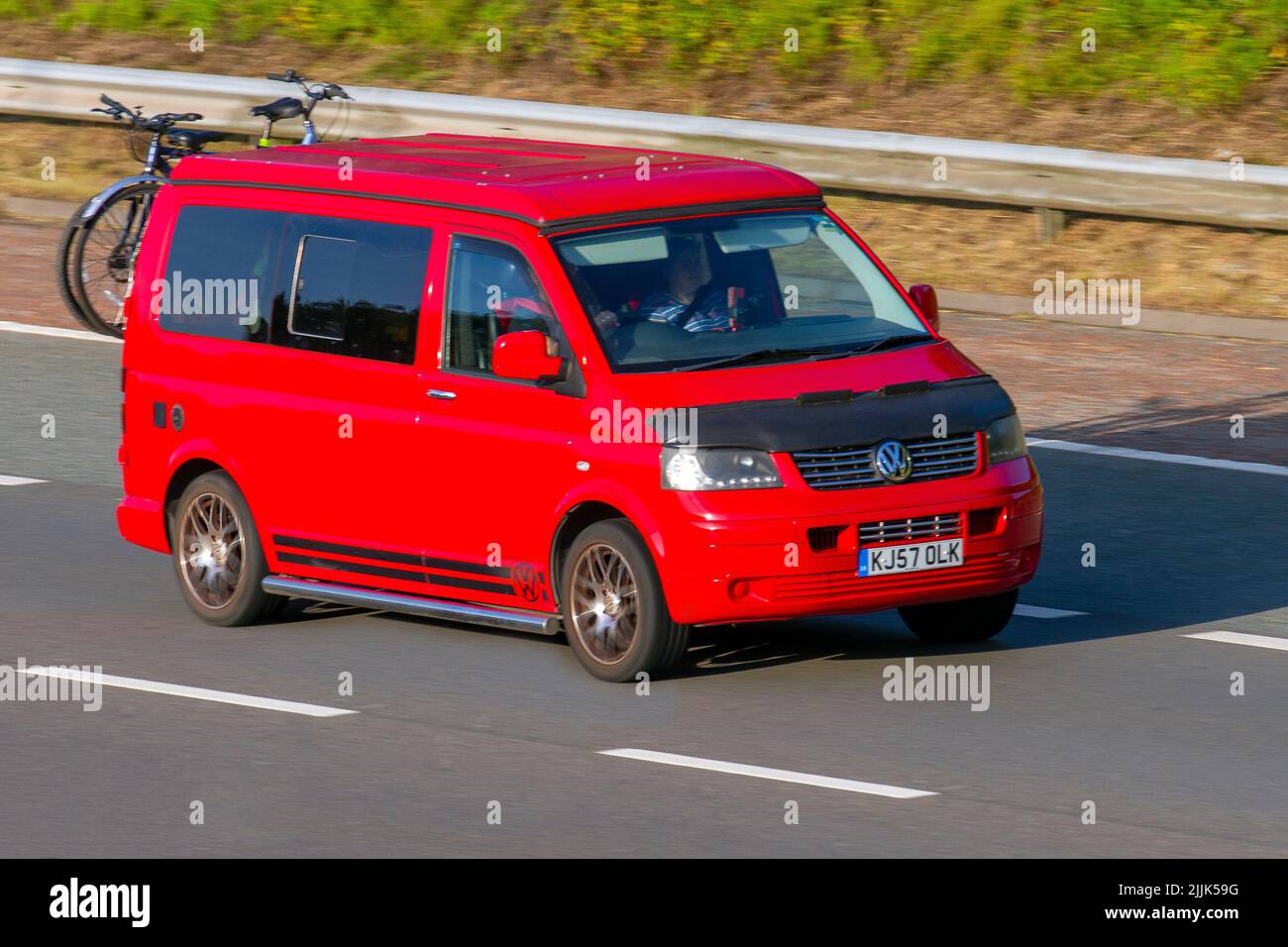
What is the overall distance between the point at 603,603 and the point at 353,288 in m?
1.81

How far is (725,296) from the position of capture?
972 cm

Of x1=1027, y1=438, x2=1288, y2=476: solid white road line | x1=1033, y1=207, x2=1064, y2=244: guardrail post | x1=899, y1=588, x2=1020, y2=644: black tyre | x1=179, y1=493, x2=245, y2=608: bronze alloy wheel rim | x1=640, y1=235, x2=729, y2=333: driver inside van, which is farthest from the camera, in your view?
x1=1033, y1=207, x2=1064, y2=244: guardrail post

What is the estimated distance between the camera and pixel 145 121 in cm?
1684

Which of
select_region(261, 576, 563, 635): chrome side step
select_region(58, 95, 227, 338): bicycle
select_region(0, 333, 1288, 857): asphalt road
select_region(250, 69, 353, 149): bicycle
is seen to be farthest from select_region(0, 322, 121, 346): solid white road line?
select_region(261, 576, 563, 635): chrome side step

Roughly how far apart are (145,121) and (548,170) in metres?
7.45

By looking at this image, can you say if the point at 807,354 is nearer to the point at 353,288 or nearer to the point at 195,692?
the point at 353,288

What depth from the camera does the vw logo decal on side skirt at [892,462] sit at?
9.10 metres

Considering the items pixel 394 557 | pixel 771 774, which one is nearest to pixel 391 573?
pixel 394 557

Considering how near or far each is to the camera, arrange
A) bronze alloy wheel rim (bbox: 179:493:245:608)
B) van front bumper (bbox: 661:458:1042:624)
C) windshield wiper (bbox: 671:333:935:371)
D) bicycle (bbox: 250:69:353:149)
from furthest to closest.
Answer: bicycle (bbox: 250:69:353:149), bronze alloy wheel rim (bbox: 179:493:245:608), windshield wiper (bbox: 671:333:935:371), van front bumper (bbox: 661:458:1042:624)

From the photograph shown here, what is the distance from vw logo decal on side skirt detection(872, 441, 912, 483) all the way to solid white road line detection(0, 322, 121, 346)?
9.38 metres

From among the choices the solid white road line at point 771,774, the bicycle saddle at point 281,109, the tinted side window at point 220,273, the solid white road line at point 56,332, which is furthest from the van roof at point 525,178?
the solid white road line at point 56,332

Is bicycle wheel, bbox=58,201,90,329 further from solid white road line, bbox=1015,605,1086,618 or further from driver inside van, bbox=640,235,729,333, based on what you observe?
solid white road line, bbox=1015,605,1086,618

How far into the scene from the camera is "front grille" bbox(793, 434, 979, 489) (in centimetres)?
902

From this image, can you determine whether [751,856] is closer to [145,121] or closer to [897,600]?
[897,600]
